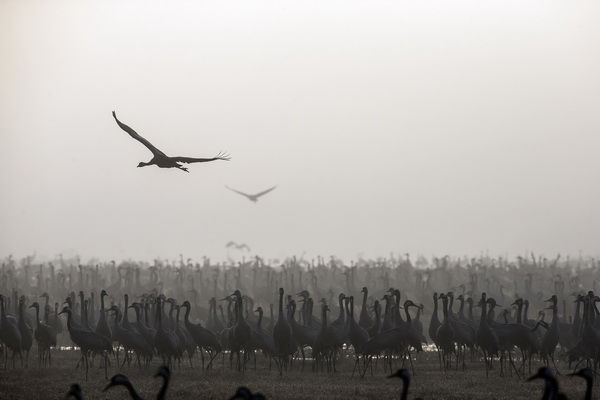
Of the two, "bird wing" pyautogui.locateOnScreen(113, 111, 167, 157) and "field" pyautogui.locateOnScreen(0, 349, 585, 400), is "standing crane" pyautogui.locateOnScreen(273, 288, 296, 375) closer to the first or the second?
"field" pyautogui.locateOnScreen(0, 349, 585, 400)

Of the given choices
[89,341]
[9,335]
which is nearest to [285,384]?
[89,341]

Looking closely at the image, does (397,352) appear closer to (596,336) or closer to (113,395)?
(596,336)

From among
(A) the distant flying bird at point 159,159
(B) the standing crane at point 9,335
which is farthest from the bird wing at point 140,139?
(B) the standing crane at point 9,335

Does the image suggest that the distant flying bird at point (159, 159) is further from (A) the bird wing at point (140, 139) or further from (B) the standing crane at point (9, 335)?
(B) the standing crane at point (9, 335)

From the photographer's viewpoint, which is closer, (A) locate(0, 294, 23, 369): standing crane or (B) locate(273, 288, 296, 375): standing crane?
(B) locate(273, 288, 296, 375): standing crane

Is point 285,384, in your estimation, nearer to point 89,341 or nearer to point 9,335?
point 89,341

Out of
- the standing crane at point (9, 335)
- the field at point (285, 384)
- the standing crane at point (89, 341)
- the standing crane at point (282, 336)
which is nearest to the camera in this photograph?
the field at point (285, 384)

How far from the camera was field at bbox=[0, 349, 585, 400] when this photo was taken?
1919cm

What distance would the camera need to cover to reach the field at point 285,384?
63.0ft

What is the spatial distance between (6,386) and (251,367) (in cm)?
646

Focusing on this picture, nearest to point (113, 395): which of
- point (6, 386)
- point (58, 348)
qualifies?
point (6, 386)

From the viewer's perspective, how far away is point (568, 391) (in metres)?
19.5

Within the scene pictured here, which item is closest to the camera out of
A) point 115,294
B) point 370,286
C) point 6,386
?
point 6,386

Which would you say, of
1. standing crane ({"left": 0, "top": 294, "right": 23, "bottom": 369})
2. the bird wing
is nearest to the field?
standing crane ({"left": 0, "top": 294, "right": 23, "bottom": 369})
